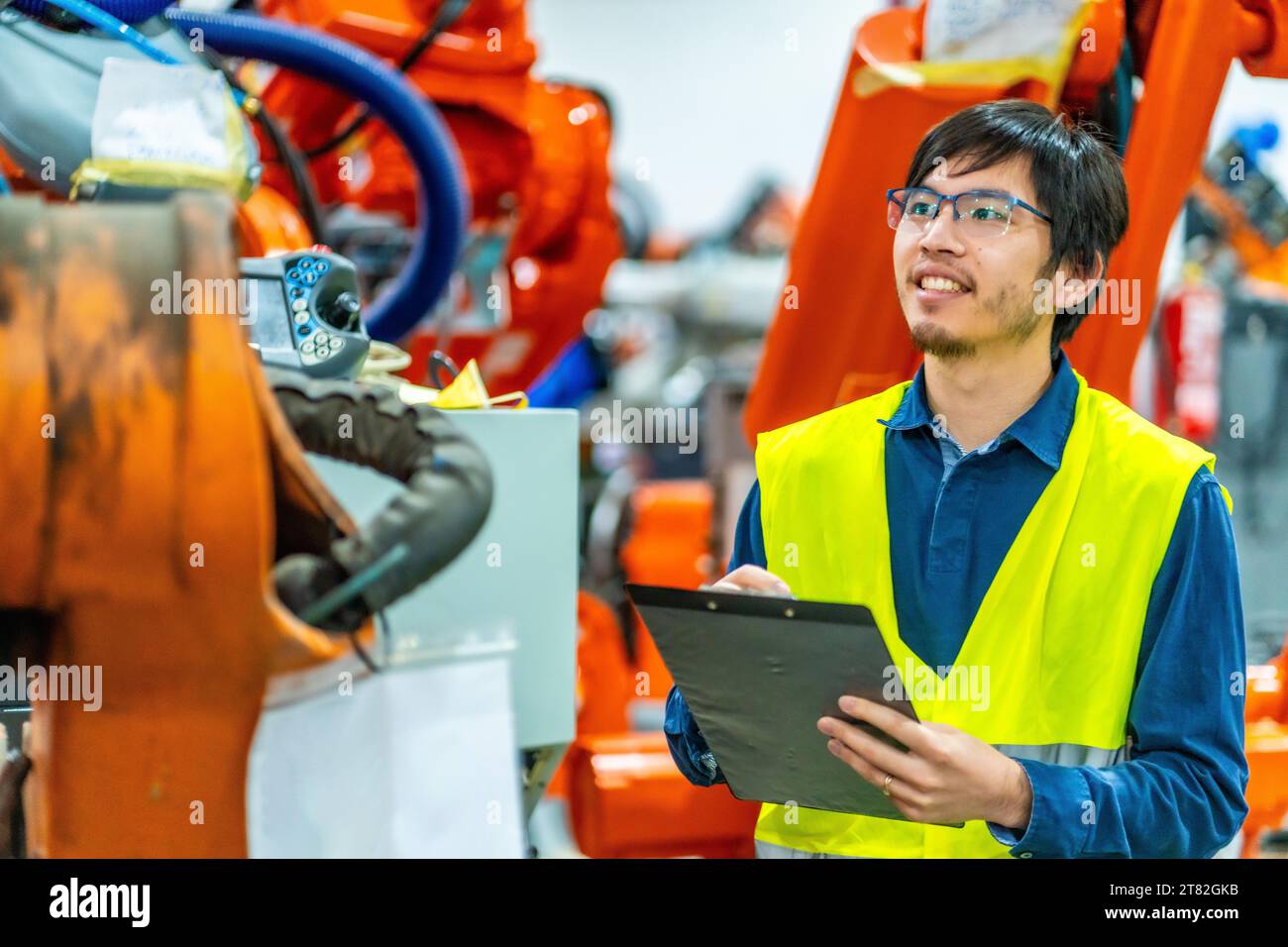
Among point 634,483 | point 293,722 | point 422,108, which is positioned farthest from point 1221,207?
point 293,722

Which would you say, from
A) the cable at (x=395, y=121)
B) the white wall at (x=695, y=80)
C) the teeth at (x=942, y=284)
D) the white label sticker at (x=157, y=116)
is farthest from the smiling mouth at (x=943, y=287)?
the white wall at (x=695, y=80)

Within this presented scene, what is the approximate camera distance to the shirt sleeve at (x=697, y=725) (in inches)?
61.7

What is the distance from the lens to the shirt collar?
1.49 metres

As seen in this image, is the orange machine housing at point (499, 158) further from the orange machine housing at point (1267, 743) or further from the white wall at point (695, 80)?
the white wall at point (695, 80)

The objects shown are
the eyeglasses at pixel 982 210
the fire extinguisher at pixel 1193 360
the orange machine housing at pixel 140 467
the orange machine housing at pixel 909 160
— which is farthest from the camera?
the fire extinguisher at pixel 1193 360

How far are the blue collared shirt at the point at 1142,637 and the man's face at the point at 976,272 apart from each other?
0.11 metres

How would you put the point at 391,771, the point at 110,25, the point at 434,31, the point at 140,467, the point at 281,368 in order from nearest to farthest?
the point at 140,467
the point at 391,771
the point at 281,368
the point at 110,25
the point at 434,31

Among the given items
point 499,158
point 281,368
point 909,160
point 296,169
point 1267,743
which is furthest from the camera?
point 499,158

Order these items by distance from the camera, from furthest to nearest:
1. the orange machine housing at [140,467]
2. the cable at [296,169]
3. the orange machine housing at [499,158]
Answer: the orange machine housing at [499,158] → the cable at [296,169] → the orange machine housing at [140,467]

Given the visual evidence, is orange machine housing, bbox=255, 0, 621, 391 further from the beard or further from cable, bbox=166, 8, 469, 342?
the beard

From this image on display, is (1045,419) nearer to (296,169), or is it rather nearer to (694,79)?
(296,169)

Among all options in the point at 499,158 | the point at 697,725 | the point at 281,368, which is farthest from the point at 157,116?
the point at 499,158

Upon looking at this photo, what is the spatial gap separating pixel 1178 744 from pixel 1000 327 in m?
0.48

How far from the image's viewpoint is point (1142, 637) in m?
1.43
